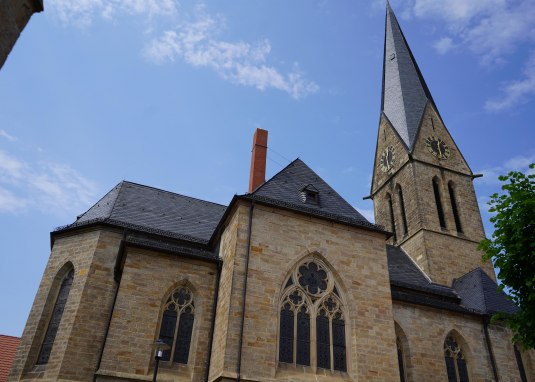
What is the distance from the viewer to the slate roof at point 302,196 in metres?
13.5

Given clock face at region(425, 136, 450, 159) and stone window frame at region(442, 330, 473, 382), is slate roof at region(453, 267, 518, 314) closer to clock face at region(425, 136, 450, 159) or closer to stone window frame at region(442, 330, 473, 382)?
stone window frame at region(442, 330, 473, 382)

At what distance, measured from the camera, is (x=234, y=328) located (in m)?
11.0

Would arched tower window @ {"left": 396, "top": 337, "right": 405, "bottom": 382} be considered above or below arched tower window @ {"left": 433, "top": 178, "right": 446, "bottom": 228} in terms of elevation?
below

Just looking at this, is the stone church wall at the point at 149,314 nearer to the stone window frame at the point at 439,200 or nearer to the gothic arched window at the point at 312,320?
the gothic arched window at the point at 312,320

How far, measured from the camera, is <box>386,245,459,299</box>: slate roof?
1766 centimetres

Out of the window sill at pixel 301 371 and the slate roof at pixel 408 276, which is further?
the slate roof at pixel 408 276

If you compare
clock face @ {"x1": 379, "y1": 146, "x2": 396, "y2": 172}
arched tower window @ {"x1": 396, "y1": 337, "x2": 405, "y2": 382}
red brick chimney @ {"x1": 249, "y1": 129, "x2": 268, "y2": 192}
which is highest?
clock face @ {"x1": 379, "y1": 146, "x2": 396, "y2": 172}

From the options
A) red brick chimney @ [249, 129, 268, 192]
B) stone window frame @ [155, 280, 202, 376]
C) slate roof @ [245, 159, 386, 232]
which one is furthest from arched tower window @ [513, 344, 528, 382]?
red brick chimney @ [249, 129, 268, 192]

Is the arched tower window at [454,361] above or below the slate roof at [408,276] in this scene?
below

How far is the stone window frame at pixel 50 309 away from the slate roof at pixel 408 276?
35.2 ft

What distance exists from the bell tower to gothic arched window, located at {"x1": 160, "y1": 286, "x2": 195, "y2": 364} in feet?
38.0

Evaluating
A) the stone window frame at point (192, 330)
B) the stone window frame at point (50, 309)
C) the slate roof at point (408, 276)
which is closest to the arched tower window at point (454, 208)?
the slate roof at point (408, 276)

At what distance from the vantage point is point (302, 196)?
14.6 metres

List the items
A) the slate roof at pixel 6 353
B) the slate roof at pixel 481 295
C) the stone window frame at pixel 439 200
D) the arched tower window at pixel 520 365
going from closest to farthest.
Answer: the arched tower window at pixel 520 365 < the slate roof at pixel 481 295 < the slate roof at pixel 6 353 < the stone window frame at pixel 439 200
